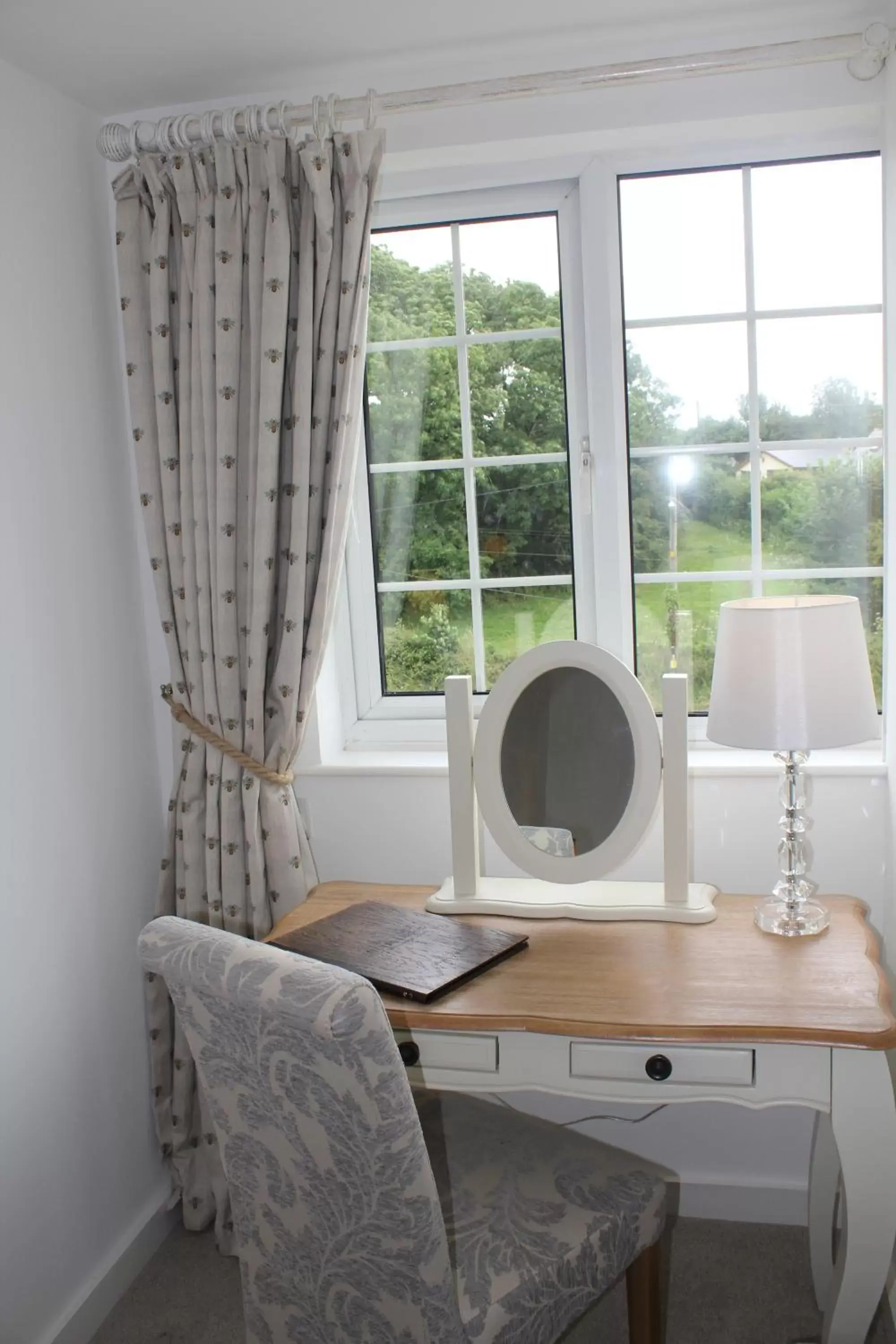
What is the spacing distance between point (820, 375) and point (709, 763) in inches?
31.4

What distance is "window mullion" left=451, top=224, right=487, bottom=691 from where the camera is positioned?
227 cm

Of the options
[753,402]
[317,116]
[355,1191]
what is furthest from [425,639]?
[355,1191]

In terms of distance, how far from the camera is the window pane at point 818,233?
2.07 metres

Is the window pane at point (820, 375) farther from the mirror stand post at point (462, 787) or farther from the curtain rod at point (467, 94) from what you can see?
the mirror stand post at point (462, 787)

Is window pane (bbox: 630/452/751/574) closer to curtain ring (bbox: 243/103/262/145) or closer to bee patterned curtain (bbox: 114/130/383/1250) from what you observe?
bee patterned curtain (bbox: 114/130/383/1250)

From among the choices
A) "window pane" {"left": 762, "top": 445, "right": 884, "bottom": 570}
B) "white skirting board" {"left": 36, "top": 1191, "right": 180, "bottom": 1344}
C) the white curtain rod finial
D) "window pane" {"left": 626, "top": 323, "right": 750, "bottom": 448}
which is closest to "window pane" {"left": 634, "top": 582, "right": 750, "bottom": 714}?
"window pane" {"left": 762, "top": 445, "right": 884, "bottom": 570}

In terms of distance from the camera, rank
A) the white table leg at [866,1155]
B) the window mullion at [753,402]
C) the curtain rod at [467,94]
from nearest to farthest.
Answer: the white table leg at [866,1155] → the curtain rod at [467,94] → the window mullion at [753,402]

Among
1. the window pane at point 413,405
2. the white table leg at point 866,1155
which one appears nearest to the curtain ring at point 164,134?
the window pane at point 413,405

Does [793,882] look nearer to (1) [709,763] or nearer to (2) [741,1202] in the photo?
(1) [709,763]

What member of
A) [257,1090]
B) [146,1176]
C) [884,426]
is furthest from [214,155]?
[146,1176]

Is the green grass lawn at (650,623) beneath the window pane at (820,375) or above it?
beneath

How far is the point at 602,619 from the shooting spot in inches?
89.0

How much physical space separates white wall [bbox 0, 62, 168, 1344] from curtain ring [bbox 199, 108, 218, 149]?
0.27 meters

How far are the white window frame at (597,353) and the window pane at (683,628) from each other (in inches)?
1.0
